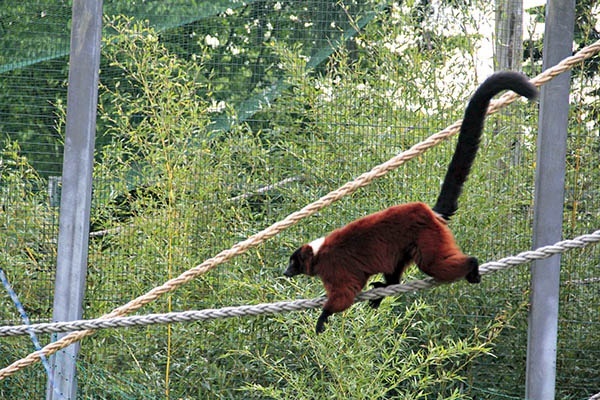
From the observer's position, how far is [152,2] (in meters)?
3.59

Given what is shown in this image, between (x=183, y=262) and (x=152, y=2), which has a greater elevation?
(x=152, y=2)

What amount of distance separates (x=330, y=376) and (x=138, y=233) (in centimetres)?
110

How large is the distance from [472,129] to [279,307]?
2.56ft

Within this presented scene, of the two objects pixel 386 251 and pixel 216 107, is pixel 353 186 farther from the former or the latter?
pixel 216 107

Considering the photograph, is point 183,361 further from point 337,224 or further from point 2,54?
point 2,54

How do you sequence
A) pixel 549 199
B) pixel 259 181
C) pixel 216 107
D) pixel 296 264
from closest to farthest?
1. pixel 296 264
2. pixel 549 199
3. pixel 259 181
4. pixel 216 107

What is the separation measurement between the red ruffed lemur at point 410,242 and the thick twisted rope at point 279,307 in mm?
62

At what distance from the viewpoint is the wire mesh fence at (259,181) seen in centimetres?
342

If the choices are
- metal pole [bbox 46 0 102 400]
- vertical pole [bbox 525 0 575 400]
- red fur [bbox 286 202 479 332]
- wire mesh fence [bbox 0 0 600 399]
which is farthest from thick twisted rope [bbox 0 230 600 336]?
wire mesh fence [bbox 0 0 600 399]

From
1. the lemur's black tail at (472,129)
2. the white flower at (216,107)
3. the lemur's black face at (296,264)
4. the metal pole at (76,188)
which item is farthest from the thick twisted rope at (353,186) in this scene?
the white flower at (216,107)

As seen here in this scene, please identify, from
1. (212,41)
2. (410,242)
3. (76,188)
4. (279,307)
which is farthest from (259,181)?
(279,307)

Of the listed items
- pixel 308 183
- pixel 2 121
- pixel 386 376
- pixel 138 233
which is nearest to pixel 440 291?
pixel 386 376

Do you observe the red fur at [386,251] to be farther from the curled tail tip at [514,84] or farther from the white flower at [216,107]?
the white flower at [216,107]

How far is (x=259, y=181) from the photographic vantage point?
3545mm
